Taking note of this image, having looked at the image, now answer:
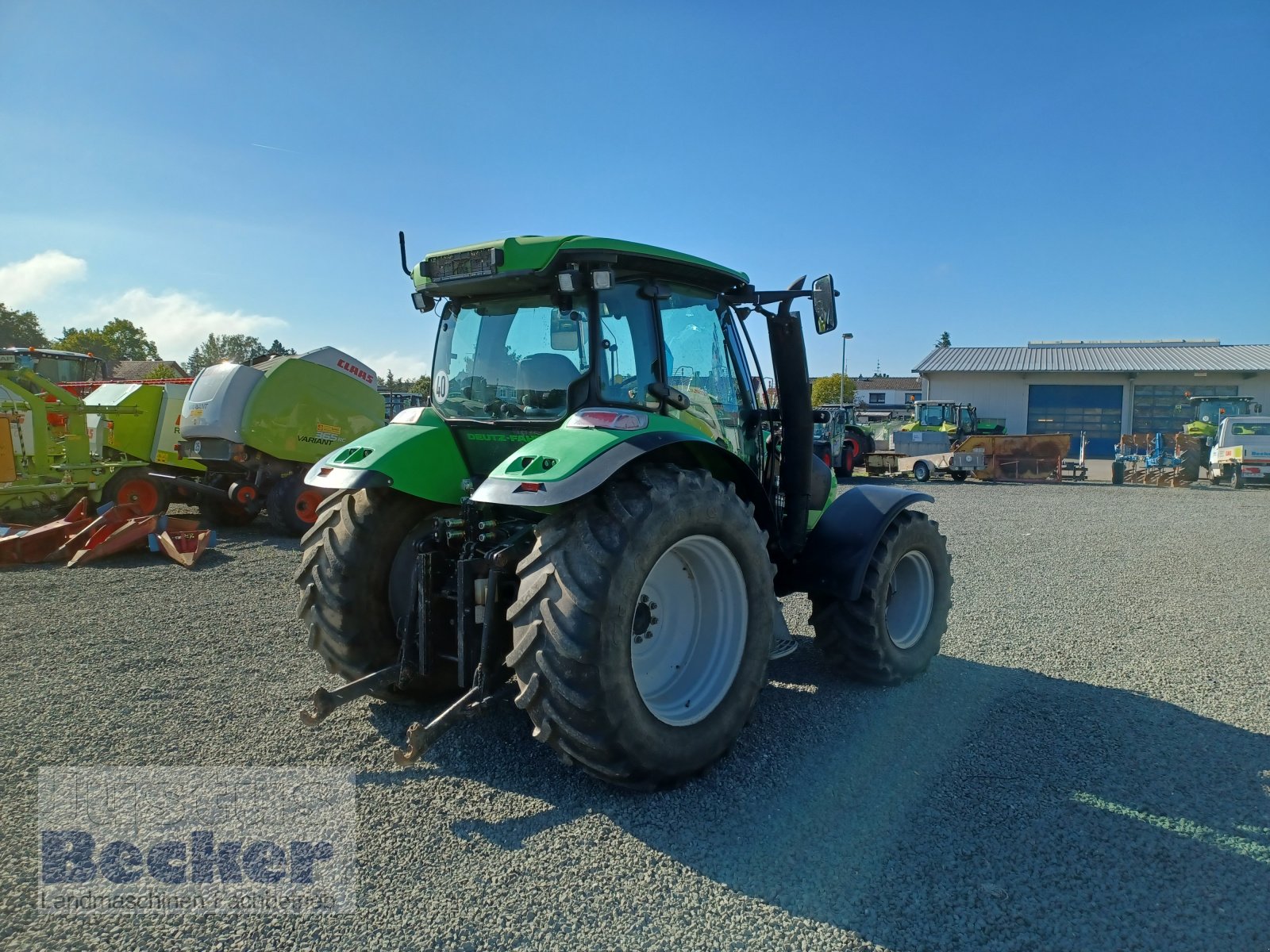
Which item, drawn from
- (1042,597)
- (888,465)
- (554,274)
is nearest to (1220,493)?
(888,465)

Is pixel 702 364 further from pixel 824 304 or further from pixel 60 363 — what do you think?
pixel 60 363

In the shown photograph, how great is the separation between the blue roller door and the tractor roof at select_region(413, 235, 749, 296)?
138 ft

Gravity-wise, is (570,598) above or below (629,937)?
above

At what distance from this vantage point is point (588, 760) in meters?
3.11

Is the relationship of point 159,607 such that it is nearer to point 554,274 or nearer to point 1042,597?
point 554,274

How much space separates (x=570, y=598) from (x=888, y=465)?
77.4ft

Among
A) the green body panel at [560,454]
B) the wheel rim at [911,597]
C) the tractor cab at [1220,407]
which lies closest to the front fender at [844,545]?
the wheel rim at [911,597]

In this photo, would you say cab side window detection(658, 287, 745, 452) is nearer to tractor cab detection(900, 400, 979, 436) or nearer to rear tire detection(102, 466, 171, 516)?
rear tire detection(102, 466, 171, 516)

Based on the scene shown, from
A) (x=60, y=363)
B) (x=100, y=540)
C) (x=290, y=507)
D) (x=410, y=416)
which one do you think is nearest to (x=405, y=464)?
(x=410, y=416)

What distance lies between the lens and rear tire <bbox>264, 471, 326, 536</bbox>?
10.5 m

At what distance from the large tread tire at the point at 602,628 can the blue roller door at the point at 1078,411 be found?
1684 inches

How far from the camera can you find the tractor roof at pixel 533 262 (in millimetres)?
3619

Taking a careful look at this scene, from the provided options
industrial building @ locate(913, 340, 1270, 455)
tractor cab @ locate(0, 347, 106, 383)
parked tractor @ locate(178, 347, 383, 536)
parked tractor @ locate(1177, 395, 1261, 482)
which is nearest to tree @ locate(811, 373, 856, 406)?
industrial building @ locate(913, 340, 1270, 455)

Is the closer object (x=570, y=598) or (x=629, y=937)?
(x=629, y=937)
